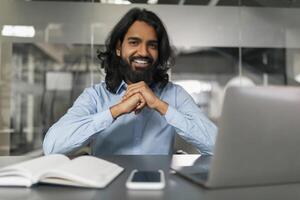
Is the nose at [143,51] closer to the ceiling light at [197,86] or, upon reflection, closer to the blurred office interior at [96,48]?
the blurred office interior at [96,48]

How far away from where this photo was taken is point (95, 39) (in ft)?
14.1

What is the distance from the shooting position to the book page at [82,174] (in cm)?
78

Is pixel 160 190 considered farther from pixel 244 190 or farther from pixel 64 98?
pixel 64 98

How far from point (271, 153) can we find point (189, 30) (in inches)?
145

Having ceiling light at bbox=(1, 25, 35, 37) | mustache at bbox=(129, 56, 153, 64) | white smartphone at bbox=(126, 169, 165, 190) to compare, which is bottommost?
white smartphone at bbox=(126, 169, 165, 190)

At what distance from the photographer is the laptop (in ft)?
2.33

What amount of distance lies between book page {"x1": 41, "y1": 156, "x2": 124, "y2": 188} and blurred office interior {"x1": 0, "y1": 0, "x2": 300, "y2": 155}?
3.39 metres

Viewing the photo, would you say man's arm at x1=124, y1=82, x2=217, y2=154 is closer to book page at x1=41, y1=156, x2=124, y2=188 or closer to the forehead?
the forehead

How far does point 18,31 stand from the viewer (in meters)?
4.17

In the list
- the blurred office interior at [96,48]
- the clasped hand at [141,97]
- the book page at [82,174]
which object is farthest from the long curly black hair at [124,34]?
the blurred office interior at [96,48]

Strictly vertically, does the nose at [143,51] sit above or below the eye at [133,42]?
below

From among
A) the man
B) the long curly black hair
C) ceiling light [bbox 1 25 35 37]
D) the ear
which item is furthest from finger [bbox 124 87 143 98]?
ceiling light [bbox 1 25 35 37]

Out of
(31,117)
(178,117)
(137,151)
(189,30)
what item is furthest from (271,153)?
(31,117)

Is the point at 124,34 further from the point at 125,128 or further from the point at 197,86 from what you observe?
the point at 197,86
